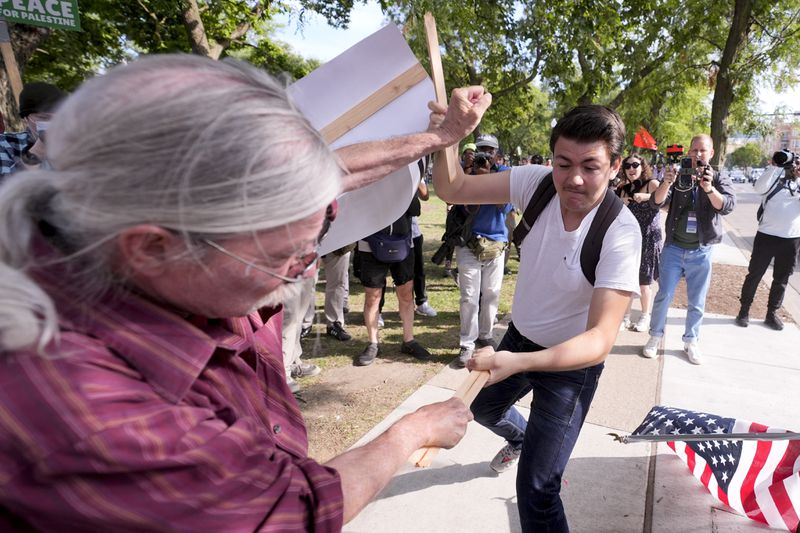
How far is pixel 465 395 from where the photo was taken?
151 centimetres

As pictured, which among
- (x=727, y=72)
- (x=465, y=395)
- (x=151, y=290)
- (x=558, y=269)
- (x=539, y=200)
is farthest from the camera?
(x=727, y=72)

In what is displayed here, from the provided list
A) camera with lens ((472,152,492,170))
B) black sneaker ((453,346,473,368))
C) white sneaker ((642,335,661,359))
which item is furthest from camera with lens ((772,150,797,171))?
black sneaker ((453,346,473,368))

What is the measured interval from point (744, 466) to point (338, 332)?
3471 millimetres

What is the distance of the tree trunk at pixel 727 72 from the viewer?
8727 mm

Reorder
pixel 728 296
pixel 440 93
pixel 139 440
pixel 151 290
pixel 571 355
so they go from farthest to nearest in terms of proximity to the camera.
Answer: pixel 728 296
pixel 440 93
pixel 571 355
pixel 151 290
pixel 139 440

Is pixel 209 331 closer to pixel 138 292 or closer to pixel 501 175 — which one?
pixel 138 292

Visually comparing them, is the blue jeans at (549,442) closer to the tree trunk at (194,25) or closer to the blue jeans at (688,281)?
the blue jeans at (688,281)

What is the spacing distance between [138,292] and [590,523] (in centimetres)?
248

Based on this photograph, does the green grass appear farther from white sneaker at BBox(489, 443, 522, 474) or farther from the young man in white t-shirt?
the young man in white t-shirt

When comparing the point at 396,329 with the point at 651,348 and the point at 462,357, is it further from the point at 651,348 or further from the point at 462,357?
the point at 651,348

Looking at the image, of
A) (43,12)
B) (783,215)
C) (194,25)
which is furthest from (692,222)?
(194,25)

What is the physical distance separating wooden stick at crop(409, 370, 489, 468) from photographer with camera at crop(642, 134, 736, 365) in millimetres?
3560

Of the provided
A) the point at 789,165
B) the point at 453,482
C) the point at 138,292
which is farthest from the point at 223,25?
the point at 138,292

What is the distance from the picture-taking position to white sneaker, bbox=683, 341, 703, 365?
4.45 m
